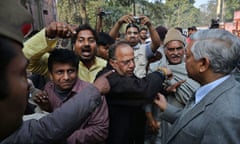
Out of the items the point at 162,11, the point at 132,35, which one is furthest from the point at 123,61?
the point at 162,11

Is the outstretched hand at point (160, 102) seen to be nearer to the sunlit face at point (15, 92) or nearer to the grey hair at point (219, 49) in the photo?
the grey hair at point (219, 49)

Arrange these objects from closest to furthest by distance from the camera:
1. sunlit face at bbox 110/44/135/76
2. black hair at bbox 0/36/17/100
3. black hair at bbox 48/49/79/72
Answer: black hair at bbox 0/36/17/100, black hair at bbox 48/49/79/72, sunlit face at bbox 110/44/135/76

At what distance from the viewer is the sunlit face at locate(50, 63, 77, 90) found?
1.91 metres

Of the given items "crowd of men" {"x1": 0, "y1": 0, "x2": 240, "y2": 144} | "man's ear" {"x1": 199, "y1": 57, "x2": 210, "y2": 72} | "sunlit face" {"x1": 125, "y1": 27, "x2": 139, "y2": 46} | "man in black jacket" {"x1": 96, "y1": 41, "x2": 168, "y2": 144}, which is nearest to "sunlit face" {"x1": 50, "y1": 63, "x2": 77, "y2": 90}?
"crowd of men" {"x1": 0, "y1": 0, "x2": 240, "y2": 144}

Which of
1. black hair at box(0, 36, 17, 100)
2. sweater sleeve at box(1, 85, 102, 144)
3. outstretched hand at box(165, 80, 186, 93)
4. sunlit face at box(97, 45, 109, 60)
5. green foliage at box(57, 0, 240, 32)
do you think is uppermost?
green foliage at box(57, 0, 240, 32)

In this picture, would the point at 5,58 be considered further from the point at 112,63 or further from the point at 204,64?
the point at 112,63

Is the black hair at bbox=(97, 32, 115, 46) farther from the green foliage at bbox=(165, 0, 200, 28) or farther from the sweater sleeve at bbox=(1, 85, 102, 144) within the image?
the green foliage at bbox=(165, 0, 200, 28)

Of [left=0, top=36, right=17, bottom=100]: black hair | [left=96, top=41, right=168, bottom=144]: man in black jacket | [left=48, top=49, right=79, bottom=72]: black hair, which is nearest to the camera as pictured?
[left=0, top=36, right=17, bottom=100]: black hair

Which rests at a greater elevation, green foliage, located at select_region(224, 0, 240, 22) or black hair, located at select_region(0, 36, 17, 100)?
green foliage, located at select_region(224, 0, 240, 22)

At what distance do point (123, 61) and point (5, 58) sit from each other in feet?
5.12

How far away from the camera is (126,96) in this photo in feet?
6.19

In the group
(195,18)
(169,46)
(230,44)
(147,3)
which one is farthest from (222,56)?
(195,18)

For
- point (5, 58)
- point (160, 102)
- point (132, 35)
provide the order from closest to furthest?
point (5, 58) < point (160, 102) < point (132, 35)

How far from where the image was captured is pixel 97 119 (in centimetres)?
178
